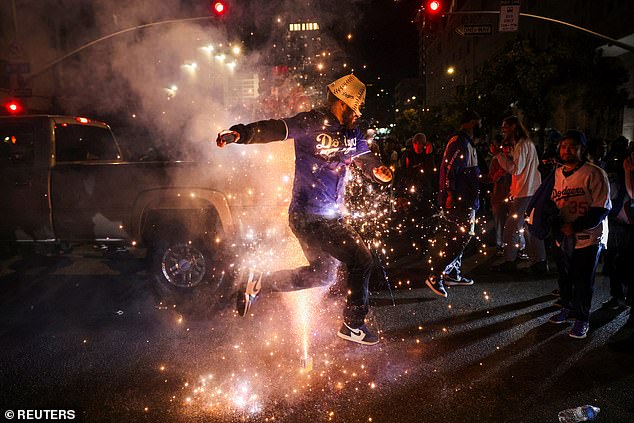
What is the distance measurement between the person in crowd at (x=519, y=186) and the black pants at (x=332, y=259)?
3.25 metres

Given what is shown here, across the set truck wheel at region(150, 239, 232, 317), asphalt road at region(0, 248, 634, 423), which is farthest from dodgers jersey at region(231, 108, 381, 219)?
truck wheel at region(150, 239, 232, 317)

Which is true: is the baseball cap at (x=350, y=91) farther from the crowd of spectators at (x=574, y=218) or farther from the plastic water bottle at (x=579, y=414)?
the plastic water bottle at (x=579, y=414)

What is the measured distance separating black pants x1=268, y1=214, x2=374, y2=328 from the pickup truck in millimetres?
1134

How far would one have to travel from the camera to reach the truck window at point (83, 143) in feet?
19.3

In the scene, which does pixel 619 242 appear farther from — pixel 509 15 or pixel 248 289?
pixel 509 15

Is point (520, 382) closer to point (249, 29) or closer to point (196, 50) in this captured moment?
point (249, 29)

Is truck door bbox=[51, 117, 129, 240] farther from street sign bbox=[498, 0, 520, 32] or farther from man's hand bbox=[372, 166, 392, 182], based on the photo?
street sign bbox=[498, 0, 520, 32]

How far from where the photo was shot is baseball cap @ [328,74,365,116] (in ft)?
12.8

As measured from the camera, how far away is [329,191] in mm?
3975

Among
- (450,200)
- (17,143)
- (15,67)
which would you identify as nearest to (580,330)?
(450,200)

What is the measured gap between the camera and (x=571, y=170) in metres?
4.20

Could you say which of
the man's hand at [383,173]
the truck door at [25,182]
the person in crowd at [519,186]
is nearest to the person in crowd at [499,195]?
the person in crowd at [519,186]

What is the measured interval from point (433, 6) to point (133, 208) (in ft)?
36.4

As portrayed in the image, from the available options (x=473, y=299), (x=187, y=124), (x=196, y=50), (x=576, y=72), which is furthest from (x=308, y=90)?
(x=576, y=72)
